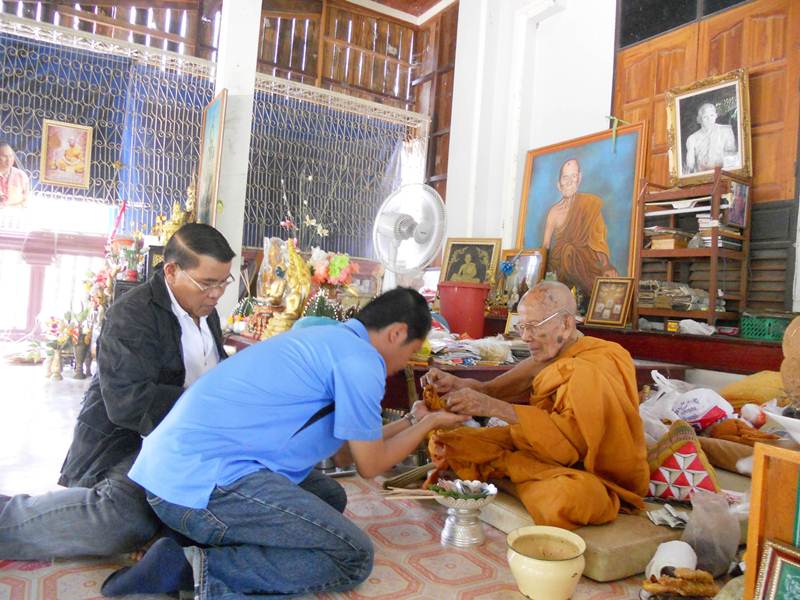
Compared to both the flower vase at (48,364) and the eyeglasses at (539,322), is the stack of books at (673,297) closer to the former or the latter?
the eyeglasses at (539,322)

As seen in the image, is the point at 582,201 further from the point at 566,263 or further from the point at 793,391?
the point at 793,391

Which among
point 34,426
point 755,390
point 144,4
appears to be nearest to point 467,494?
point 755,390

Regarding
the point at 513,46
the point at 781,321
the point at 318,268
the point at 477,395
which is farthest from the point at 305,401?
the point at 513,46

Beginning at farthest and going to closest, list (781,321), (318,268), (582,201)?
(582,201), (781,321), (318,268)

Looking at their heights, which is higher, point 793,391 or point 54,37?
point 54,37

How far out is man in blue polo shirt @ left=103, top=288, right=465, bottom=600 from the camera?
69.6 inches

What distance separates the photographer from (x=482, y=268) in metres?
6.80

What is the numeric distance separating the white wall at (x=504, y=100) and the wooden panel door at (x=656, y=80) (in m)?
0.82

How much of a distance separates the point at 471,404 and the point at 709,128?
173 inches

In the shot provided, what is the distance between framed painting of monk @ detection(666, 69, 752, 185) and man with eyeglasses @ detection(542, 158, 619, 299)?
96cm

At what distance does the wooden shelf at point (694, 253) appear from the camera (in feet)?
16.7

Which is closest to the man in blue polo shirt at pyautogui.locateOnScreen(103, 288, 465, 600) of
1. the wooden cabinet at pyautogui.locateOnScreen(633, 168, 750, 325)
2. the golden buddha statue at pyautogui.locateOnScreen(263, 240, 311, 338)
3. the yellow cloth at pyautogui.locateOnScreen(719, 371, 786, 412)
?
the golden buddha statue at pyautogui.locateOnScreen(263, 240, 311, 338)

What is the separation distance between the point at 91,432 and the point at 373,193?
7.94m

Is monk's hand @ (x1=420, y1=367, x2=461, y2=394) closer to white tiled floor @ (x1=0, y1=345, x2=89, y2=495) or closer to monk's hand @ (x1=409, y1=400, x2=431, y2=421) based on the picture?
monk's hand @ (x1=409, y1=400, x2=431, y2=421)
